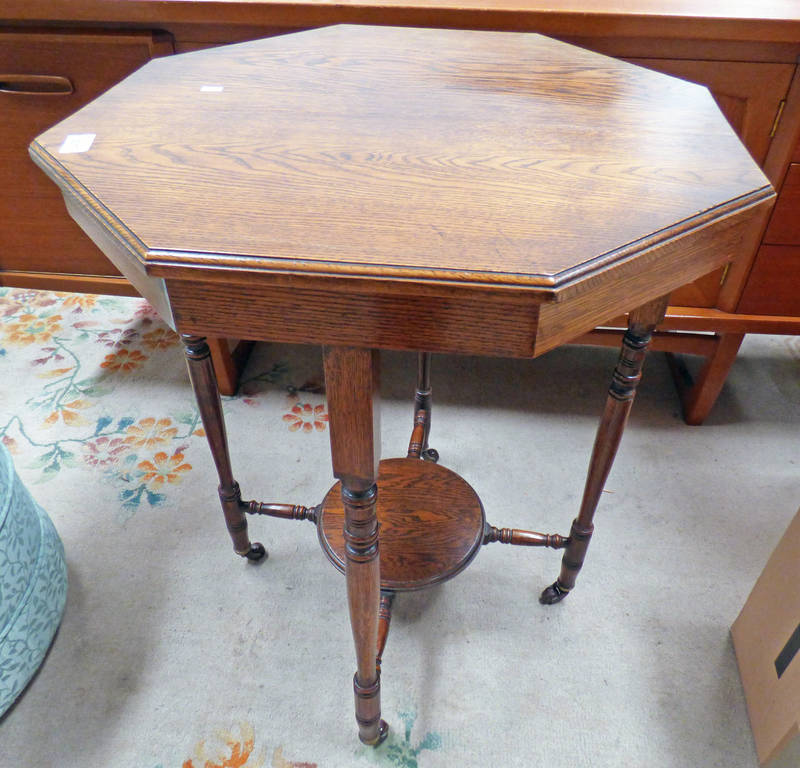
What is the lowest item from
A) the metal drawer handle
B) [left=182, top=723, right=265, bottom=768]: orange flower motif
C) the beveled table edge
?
[left=182, top=723, right=265, bottom=768]: orange flower motif

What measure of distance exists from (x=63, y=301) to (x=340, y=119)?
154 cm

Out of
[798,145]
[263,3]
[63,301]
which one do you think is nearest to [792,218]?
[798,145]

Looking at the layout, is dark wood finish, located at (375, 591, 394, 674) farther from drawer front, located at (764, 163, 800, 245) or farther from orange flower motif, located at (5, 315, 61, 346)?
orange flower motif, located at (5, 315, 61, 346)

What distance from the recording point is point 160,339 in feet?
5.96

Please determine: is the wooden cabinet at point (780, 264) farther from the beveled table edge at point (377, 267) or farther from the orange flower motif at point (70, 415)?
A: the orange flower motif at point (70, 415)

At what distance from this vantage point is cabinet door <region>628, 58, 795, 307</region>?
3.56 feet

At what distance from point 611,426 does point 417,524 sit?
1.28ft

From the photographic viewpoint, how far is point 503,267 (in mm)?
508

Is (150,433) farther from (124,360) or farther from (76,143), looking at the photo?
(76,143)

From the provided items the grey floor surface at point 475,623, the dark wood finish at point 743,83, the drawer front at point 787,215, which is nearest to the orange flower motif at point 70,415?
the grey floor surface at point 475,623

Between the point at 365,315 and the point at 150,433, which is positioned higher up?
the point at 365,315

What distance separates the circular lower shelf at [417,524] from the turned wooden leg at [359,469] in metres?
Result: 0.19

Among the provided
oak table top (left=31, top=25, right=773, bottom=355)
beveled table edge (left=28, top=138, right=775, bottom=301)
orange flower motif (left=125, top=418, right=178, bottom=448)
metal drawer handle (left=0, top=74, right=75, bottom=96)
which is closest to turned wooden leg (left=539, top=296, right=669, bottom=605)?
oak table top (left=31, top=25, right=773, bottom=355)

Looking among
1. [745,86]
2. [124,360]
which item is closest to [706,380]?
[745,86]
